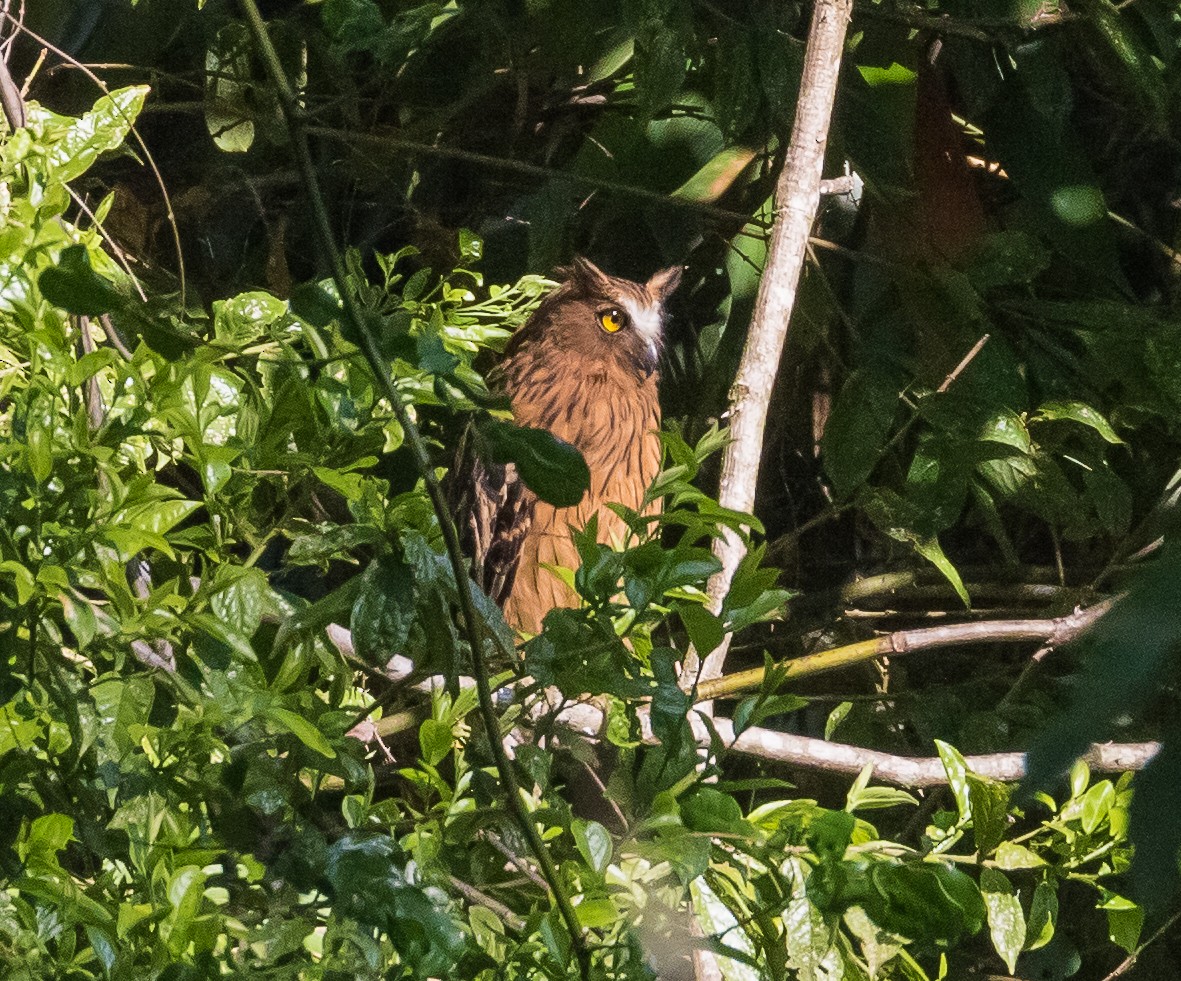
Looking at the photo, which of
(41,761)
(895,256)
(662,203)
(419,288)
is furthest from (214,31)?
(41,761)

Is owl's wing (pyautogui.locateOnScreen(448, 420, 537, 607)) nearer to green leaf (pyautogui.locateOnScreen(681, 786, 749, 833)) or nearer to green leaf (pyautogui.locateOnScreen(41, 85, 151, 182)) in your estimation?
green leaf (pyautogui.locateOnScreen(41, 85, 151, 182))

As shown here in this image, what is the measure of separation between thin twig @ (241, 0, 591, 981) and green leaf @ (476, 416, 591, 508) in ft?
0.14

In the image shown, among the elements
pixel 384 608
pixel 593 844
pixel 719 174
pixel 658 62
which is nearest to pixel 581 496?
pixel 384 608

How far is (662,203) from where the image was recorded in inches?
76.5

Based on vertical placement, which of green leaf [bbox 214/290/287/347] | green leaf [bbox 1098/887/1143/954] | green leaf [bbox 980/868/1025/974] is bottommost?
green leaf [bbox 1098/887/1143/954]

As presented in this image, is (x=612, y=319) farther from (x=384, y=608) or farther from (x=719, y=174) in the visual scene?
(x=384, y=608)

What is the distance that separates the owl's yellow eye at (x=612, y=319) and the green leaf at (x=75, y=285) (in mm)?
1604

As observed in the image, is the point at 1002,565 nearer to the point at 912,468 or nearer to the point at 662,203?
the point at 912,468

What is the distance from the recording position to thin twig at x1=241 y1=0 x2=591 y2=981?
2.44 feet

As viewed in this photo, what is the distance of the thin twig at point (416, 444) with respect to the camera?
743 millimetres

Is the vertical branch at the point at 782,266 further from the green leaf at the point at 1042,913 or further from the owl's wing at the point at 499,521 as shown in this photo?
the owl's wing at the point at 499,521

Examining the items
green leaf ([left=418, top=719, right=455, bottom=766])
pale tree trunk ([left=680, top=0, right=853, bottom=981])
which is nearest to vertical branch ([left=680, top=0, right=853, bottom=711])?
pale tree trunk ([left=680, top=0, right=853, bottom=981])

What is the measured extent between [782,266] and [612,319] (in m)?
0.90

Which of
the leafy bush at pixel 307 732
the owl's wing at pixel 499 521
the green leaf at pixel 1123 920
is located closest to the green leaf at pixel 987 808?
the leafy bush at pixel 307 732
